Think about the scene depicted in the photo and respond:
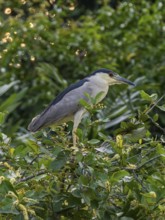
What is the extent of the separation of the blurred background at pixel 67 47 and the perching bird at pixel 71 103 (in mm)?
2449

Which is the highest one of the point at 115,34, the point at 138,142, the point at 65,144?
the point at 65,144

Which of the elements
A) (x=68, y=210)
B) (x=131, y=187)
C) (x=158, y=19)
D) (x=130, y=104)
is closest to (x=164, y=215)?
(x=131, y=187)

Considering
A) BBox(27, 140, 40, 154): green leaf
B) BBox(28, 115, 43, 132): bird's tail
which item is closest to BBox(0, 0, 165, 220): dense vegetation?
BBox(27, 140, 40, 154): green leaf

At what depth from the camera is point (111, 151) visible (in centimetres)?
304

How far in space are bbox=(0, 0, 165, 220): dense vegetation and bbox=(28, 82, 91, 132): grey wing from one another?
6.1 inches

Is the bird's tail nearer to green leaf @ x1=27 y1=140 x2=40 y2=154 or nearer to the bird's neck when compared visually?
the bird's neck

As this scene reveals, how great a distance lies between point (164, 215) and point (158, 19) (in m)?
6.07

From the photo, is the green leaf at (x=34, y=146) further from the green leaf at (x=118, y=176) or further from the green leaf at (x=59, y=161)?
the green leaf at (x=118, y=176)

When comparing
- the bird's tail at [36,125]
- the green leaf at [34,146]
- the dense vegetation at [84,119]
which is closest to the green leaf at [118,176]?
the dense vegetation at [84,119]

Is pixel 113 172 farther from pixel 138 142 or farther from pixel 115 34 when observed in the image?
pixel 115 34

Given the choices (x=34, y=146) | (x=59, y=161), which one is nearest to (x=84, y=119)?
(x=34, y=146)

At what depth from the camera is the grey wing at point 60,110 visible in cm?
498

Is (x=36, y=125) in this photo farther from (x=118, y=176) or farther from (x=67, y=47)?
(x=67, y=47)

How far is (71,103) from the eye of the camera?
→ 5.12m
